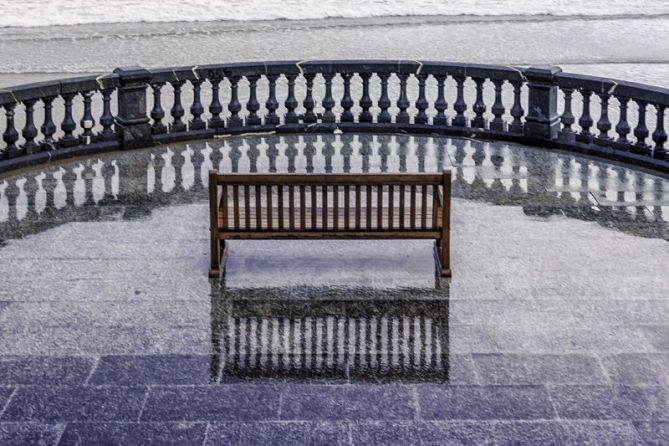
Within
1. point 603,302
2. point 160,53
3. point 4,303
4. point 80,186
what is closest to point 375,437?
point 603,302

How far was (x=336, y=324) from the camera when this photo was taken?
34.7ft

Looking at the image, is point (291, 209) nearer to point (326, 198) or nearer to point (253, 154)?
point (326, 198)

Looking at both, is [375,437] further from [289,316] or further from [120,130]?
[120,130]

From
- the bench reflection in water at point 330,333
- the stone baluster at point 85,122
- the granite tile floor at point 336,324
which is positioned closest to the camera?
the granite tile floor at point 336,324

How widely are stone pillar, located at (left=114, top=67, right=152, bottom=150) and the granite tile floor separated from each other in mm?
1889

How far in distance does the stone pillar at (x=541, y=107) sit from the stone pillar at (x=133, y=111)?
5.18m

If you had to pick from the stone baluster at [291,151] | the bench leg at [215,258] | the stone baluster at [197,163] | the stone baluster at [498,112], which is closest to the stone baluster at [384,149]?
the stone baluster at [291,151]

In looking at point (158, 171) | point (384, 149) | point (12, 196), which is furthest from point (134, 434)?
point (384, 149)

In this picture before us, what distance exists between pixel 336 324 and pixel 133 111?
25.4ft

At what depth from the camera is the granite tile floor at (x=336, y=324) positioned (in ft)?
28.6

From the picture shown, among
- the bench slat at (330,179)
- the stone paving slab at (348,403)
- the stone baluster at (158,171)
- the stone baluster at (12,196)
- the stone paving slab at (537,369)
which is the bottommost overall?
the stone paving slab at (348,403)

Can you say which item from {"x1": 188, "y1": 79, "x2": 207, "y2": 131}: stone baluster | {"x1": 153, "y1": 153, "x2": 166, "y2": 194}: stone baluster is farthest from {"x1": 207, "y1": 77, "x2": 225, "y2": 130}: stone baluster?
{"x1": 153, "y1": 153, "x2": 166, "y2": 194}: stone baluster

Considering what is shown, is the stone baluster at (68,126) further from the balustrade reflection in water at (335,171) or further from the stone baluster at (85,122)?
the balustrade reflection in water at (335,171)

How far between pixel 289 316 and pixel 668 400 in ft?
10.7
